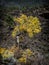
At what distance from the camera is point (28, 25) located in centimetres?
486

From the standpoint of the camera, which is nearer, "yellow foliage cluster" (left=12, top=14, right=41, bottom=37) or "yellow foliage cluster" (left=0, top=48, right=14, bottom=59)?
"yellow foliage cluster" (left=0, top=48, right=14, bottom=59)

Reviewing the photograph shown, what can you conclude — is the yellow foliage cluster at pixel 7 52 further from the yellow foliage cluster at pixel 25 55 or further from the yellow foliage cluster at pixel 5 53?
the yellow foliage cluster at pixel 25 55

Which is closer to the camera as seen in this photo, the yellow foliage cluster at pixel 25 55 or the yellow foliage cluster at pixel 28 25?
the yellow foliage cluster at pixel 25 55

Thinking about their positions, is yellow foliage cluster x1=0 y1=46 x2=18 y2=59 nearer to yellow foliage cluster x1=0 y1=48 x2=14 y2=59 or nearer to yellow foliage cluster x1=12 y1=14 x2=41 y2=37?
yellow foliage cluster x1=0 y1=48 x2=14 y2=59

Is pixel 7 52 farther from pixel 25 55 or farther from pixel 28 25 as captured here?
pixel 28 25

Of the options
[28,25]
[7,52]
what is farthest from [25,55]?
[28,25]

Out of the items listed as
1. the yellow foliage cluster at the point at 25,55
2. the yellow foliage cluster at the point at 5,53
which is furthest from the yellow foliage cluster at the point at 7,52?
the yellow foliage cluster at the point at 25,55

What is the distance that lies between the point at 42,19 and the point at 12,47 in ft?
4.48

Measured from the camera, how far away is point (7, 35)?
4.64 metres

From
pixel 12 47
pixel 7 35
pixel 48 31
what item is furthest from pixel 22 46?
pixel 48 31

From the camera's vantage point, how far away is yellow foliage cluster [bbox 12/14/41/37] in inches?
186

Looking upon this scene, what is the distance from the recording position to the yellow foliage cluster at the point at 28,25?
4.72 m

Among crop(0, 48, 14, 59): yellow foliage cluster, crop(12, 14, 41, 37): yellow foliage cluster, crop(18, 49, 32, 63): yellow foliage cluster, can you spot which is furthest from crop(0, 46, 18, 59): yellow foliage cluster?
crop(12, 14, 41, 37): yellow foliage cluster

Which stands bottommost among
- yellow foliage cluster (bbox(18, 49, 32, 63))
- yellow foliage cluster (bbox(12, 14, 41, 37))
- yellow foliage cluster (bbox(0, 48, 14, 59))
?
yellow foliage cluster (bbox(18, 49, 32, 63))
